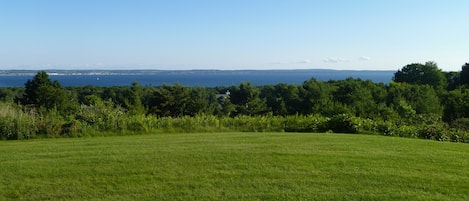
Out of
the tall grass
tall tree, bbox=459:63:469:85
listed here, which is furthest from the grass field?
tall tree, bbox=459:63:469:85

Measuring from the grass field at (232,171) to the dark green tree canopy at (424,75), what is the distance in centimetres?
4784

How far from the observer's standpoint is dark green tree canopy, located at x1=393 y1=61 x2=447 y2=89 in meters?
50.8

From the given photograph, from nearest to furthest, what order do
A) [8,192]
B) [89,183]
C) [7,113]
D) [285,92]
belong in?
[8,192] < [89,183] < [7,113] < [285,92]

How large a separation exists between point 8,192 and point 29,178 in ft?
1.54

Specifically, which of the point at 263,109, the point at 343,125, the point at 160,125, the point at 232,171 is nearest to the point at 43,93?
the point at 263,109

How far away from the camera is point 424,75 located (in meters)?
52.7

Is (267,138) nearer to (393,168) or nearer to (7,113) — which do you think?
(393,168)

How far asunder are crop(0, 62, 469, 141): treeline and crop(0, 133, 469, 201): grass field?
292 cm

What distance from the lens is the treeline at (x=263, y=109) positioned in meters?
10.1

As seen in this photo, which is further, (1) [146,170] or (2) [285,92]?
(2) [285,92]

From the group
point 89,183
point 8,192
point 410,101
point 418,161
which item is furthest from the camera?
point 410,101

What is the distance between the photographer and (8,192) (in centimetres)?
454

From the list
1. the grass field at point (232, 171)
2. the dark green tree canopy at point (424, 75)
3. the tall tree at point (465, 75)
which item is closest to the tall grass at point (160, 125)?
the grass field at point (232, 171)

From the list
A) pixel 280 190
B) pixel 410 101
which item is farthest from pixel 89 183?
pixel 410 101
